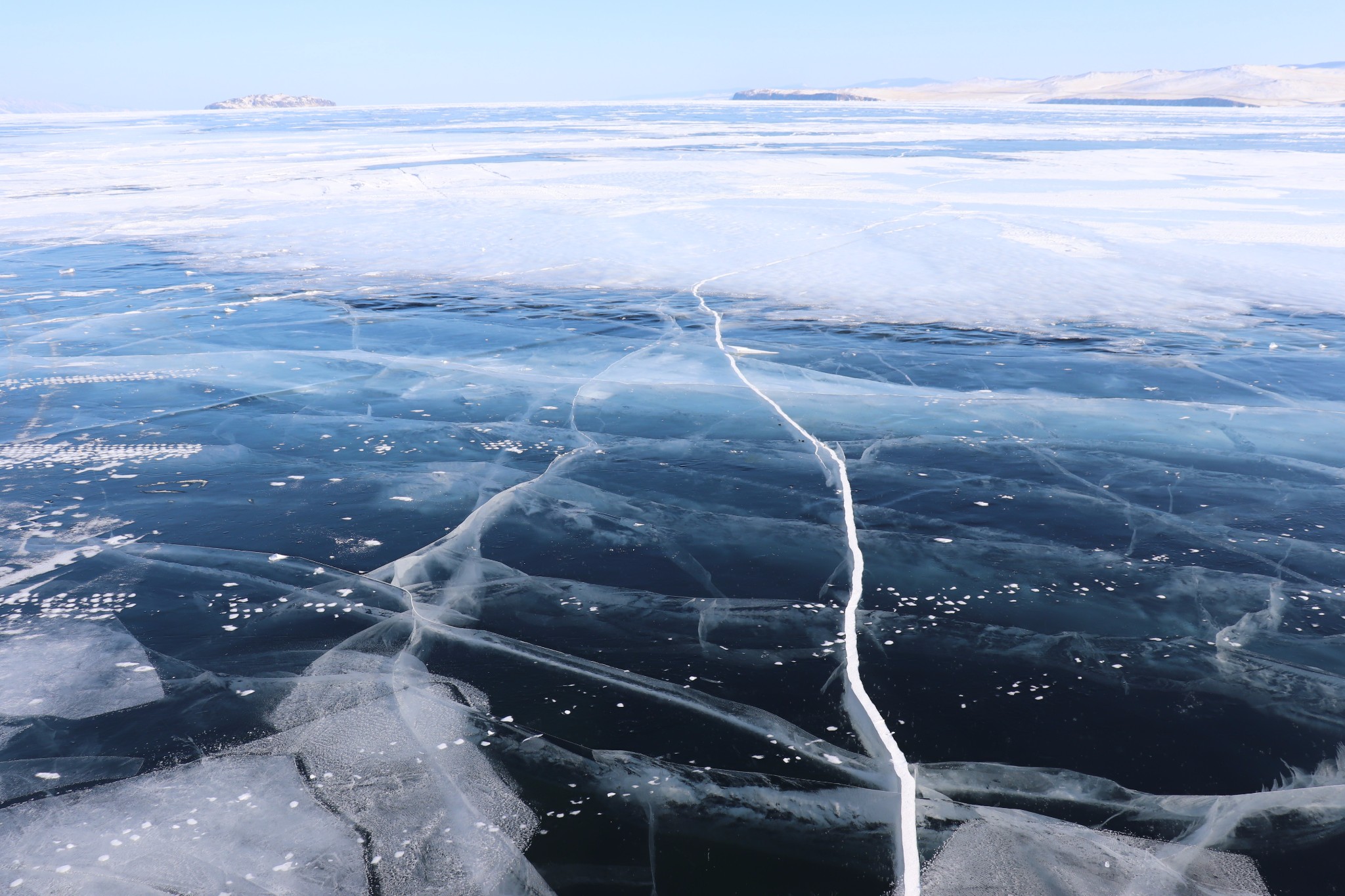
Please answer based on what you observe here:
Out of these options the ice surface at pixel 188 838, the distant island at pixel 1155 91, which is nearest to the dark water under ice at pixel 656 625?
the ice surface at pixel 188 838

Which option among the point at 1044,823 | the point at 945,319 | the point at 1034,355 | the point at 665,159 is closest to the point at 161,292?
the point at 945,319

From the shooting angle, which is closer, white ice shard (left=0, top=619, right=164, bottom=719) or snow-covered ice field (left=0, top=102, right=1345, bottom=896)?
snow-covered ice field (left=0, top=102, right=1345, bottom=896)

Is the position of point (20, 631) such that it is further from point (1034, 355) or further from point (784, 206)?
point (784, 206)

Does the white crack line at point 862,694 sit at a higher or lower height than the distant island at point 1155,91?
lower

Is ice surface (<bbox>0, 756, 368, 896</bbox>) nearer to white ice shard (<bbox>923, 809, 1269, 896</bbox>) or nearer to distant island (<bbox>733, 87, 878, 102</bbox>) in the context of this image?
white ice shard (<bbox>923, 809, 1269, 896</bbox>)

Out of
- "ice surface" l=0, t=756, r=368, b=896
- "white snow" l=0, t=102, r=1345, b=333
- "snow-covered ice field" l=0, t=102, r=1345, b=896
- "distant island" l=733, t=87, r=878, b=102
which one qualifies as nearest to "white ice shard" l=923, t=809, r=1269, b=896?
"snow-covered ice field" l=0, t=102, r=1345, b=896

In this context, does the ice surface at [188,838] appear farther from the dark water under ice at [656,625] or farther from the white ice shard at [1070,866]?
the white ice shard at [1070,866]
